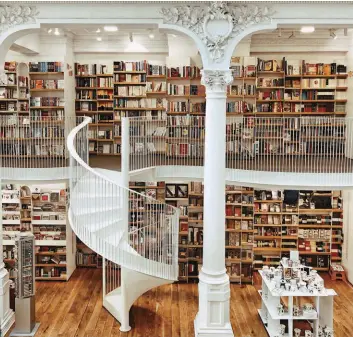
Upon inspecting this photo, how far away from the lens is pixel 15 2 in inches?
233

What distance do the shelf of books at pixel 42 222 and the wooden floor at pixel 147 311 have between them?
0.36 metres

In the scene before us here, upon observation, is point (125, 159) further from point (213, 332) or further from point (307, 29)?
point (307, 29)

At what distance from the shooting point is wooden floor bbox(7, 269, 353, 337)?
7.10m

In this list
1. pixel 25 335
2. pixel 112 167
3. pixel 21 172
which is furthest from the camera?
pixel 112 167

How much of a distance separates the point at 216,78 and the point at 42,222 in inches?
199

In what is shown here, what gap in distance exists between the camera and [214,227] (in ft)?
20.4

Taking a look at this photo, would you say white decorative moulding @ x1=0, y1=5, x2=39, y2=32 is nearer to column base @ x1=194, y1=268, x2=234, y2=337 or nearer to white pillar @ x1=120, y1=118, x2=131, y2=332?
white pillar @ x1=120, y1=118, x2=131, y2=332

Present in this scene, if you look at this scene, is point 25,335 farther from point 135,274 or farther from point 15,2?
point 15,2

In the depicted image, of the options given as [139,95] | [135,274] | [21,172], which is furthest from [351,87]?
[21,172]

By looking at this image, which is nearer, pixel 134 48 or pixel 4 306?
pixel 4 306

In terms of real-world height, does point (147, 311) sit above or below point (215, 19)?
below

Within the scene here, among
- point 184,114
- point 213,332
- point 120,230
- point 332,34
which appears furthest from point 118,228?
point 332,34

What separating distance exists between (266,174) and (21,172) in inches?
149

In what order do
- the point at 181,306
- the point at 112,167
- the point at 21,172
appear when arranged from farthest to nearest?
the point at 112,167 → the point at 181,306 → the point at 21,172
